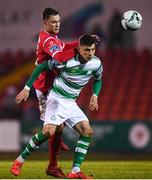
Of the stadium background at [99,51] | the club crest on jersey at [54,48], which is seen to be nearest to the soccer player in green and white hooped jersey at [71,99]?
the club crest on jersey at [54,48]

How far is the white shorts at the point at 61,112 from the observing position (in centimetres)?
916

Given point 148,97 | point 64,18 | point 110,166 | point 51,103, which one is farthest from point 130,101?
point 51,103

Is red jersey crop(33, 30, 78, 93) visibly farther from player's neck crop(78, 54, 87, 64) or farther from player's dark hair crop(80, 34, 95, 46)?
player's dark hair crop(80, 34, 95, 46)

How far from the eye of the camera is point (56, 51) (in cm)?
918

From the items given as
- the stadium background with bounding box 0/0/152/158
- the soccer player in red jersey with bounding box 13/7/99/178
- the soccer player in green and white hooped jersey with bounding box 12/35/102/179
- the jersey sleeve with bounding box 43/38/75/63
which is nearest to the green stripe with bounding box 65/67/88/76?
the soccer player in green and white hooped jersey with bounding box 12/35/102/179

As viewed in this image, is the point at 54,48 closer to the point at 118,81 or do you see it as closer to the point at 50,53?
the point at 50,53

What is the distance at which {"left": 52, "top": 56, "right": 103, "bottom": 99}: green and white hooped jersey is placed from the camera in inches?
358

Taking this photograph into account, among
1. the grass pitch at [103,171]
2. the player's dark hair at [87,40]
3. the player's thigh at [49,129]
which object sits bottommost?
the grass pitch at [103,171]

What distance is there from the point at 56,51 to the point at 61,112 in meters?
0.70

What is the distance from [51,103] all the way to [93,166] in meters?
2.27

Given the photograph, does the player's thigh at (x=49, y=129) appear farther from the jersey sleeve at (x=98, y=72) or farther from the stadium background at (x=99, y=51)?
the stadium background at (x=99, y=51)

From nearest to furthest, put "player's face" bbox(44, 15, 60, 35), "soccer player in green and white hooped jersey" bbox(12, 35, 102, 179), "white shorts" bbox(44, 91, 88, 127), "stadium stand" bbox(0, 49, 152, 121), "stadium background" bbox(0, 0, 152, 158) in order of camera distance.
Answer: "soccer player in green and white hooped jersey" bbox(12, 35, 102, 179) < "white shorts" bbox(44, 91, 88, 127) < "player's face" bbox(44, 15, 60, 35) < "stadium stand" bbox(0, 49, 152, 121) < "stadium background" bbox(0, 0, 152, 158)

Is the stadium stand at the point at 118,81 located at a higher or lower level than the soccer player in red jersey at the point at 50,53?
lower

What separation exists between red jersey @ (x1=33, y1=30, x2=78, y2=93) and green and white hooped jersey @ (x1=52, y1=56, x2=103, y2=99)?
0.10 meters
